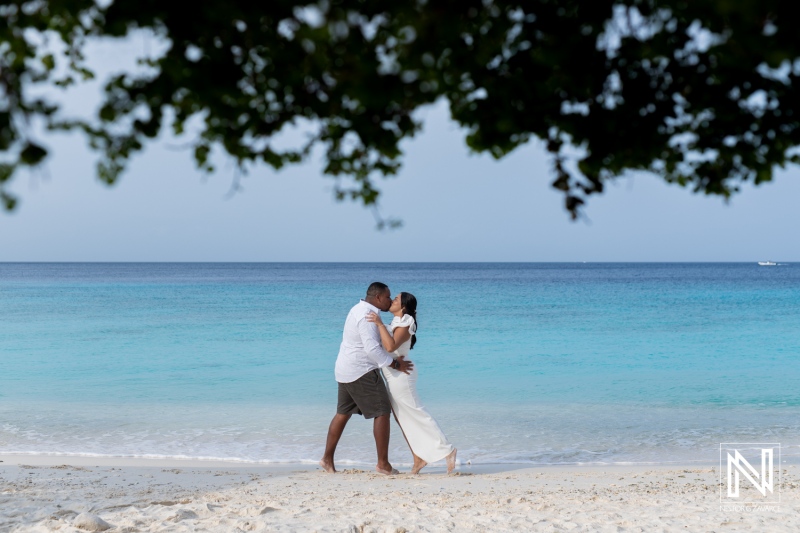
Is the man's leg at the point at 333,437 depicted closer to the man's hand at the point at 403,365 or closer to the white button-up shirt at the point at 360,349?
the white button-up shirt at the point at 360,349

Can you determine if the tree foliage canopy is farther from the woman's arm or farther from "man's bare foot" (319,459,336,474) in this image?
"man's bare foot" (319,459,336,474)

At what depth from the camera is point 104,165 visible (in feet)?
6.05

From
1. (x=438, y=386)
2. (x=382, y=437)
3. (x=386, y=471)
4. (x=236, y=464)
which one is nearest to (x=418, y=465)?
(x=386, y=471)

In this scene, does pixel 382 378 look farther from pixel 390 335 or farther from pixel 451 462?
pixel 451 462

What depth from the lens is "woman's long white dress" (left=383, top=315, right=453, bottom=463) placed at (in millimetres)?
7082

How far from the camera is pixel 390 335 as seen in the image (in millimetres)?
6945

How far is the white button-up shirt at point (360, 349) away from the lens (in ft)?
22.6

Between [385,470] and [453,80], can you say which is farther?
[385,470]

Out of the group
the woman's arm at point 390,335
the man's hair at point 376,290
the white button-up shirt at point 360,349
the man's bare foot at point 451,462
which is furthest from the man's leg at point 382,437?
the man's hair at point 376,290

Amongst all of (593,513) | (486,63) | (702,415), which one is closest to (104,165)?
(486,63)

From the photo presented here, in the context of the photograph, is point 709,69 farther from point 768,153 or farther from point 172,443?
point 172,443

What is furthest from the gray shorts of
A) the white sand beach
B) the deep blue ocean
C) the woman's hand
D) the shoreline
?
the deep blue ocean

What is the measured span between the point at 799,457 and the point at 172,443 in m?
7.01

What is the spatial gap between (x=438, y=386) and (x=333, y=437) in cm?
587
